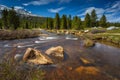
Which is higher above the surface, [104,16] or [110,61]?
[104,16]

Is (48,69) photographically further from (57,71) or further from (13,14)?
(13,14)

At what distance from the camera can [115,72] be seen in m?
12.0

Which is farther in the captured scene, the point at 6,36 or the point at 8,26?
the point at 8,26

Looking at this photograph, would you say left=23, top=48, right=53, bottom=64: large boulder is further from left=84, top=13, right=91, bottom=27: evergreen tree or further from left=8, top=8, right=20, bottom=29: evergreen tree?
left=84, top=13, right=91, bottom=27: evergreen tree

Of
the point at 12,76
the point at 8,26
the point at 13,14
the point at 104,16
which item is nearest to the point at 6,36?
the point at 13,14

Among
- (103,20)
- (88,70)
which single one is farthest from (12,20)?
(88,70)

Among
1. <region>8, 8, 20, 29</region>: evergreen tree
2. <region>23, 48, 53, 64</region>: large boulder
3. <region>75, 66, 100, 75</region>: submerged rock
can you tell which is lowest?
<region>75, 66, 100, 75</region>: submerged rock

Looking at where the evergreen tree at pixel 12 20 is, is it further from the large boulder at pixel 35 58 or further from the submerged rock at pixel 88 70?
the submerged rock at pixel 88 70

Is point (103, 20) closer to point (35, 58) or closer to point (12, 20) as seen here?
point (12, 20)

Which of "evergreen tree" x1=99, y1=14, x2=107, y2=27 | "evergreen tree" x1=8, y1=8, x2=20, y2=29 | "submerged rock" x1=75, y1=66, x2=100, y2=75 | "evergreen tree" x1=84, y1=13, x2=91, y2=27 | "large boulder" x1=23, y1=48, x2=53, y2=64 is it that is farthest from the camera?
"evergreen tree" x1=99, y1=14, x2=107, y2=27

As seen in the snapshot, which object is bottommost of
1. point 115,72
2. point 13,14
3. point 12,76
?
point 115,72

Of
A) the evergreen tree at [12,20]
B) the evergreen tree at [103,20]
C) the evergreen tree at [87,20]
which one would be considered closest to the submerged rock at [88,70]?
the evergreen tree at [12,20]

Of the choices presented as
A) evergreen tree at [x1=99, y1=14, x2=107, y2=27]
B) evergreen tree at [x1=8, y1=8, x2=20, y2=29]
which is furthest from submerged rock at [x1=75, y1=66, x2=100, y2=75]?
evergreen tree at [x1=99, y1=14, x2=107, y2=27]

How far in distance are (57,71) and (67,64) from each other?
7.01 feet
